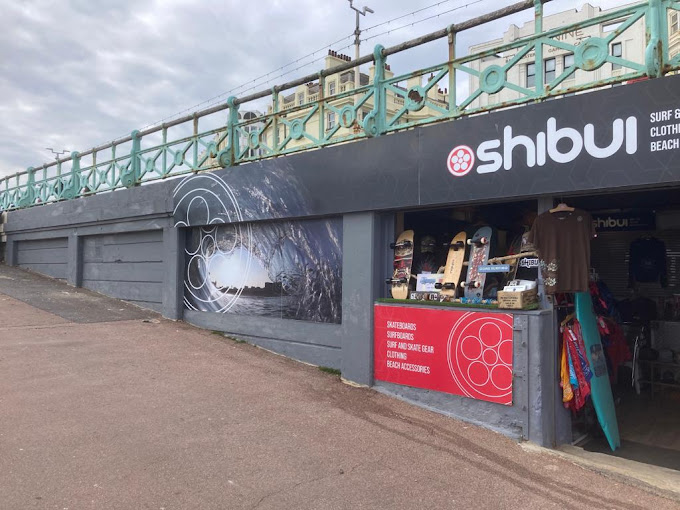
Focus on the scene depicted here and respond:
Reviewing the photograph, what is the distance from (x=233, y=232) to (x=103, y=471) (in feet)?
17.5

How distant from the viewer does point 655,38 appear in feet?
15.4

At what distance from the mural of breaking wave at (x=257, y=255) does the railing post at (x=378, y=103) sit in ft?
4.42

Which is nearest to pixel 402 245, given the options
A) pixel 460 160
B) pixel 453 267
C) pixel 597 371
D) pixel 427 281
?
pixel 427 281

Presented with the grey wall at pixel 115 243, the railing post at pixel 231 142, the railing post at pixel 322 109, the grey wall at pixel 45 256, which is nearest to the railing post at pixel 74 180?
the grey wall at pixel 115 243

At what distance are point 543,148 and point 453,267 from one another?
1789mm

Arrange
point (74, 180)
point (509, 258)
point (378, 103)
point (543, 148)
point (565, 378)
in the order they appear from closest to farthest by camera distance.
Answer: point (543, 148)
point (565, 378)
point (509, 258)
point (378, 103)
point (74, 180)

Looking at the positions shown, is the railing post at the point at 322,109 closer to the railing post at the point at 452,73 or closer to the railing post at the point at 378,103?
the railing post at the point at 378,103

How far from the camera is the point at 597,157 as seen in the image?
4805 millimetres

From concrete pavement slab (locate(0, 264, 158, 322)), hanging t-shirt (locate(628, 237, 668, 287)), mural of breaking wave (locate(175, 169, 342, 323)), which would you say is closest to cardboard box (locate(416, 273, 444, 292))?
mural of breaking wave (locate(175, 169, 342, 323))

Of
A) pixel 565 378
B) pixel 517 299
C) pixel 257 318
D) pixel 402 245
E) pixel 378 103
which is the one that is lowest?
pixel 565 378

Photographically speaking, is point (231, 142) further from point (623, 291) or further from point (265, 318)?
point (623, 291)

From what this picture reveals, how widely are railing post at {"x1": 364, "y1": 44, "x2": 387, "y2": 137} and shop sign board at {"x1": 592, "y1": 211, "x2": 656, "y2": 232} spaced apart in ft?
12.2

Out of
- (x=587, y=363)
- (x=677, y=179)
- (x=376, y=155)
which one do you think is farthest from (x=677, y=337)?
(x=376, y=155)

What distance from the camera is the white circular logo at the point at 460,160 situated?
5.68m
